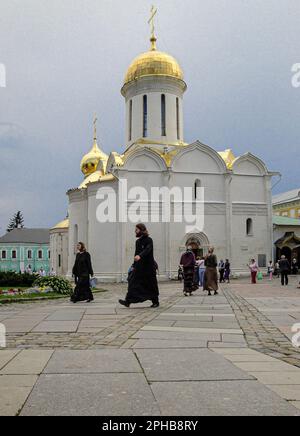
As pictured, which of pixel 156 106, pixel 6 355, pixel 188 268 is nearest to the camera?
pixel 6 355

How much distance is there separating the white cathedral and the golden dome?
0.22ft

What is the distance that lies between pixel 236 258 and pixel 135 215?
6956mm

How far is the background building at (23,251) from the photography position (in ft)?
266

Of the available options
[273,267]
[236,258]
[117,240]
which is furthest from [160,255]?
[273,267]

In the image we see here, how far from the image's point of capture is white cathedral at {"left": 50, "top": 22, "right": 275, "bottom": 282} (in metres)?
29.3

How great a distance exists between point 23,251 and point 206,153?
57.7 m

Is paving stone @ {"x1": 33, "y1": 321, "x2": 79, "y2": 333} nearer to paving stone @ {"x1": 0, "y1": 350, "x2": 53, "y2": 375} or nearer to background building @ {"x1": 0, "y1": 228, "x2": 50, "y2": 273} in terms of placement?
paving stone @ {"x1": 0, "y1": 350, "x2": 53, "y2": 375}

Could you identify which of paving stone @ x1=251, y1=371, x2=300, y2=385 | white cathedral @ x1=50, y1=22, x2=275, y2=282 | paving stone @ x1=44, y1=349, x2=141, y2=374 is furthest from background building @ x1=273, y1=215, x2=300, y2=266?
paving stone @ x1=251, y1=371, x2=300, y2=385

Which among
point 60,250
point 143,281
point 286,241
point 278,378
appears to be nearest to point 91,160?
point 60,250

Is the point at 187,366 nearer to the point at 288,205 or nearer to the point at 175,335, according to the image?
the point at 175,335

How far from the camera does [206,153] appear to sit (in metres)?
31.0

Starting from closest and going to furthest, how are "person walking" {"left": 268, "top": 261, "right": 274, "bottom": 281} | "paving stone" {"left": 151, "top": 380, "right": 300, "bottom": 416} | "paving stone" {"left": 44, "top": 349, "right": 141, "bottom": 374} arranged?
1. "paving stone" {"left": 151, "top": 380, "right": 300, "bottom": 416}
2. "paving stone" {"left": 44, "top": 349, "right": 141, "bottom": 374}
3. "person walking" {"left": 268, "top": 261, "right": 274, "bottom": 281}
